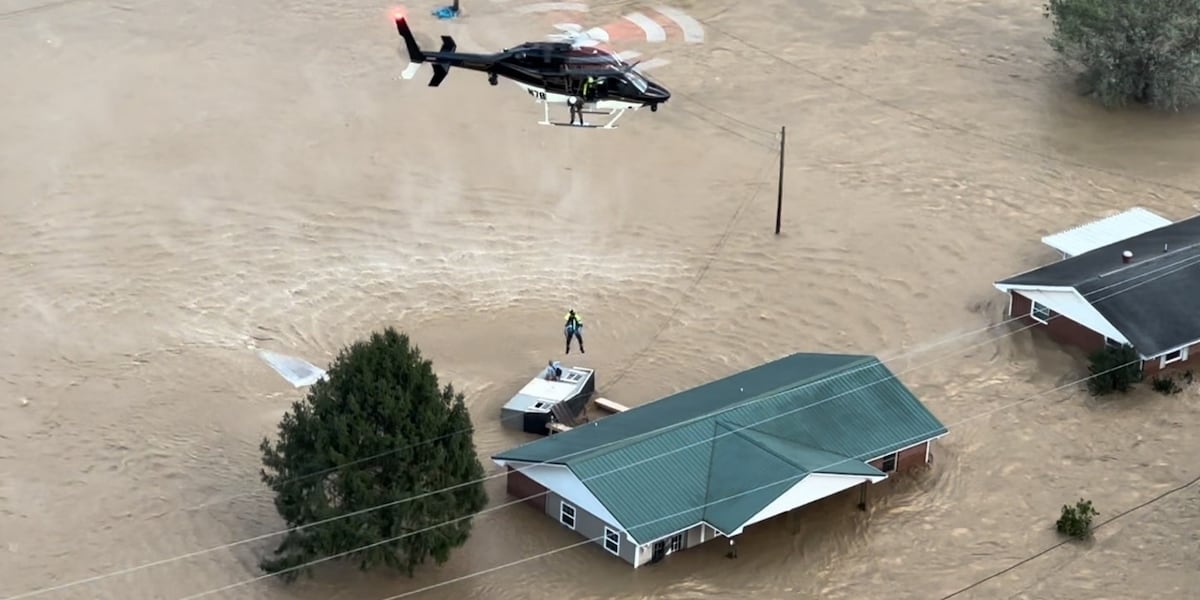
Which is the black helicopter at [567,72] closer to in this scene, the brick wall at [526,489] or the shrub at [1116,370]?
the brick wall at [526,489]

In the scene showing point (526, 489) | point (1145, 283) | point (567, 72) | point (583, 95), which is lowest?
point (526, 489)

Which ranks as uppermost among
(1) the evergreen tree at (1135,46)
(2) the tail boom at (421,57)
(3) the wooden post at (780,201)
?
(2) the tail boom at (421,57)

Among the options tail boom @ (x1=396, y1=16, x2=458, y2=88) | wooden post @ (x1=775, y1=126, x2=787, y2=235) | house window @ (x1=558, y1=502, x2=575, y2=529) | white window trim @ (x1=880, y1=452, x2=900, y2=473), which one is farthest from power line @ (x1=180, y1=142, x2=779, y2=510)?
tail boom @ (x1=396, y1=16, x2=458, y2=88)

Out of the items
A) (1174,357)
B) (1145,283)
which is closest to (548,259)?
(1145,283)

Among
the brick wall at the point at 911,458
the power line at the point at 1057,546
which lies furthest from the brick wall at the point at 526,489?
the power line at the point at 1057,546

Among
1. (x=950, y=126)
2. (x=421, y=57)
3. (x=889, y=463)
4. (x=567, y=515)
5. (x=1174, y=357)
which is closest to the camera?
(x=567, y=515)

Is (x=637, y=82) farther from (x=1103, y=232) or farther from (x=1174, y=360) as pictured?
(x=1103, y=232)

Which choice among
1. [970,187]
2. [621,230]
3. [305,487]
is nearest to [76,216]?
[621,230]
